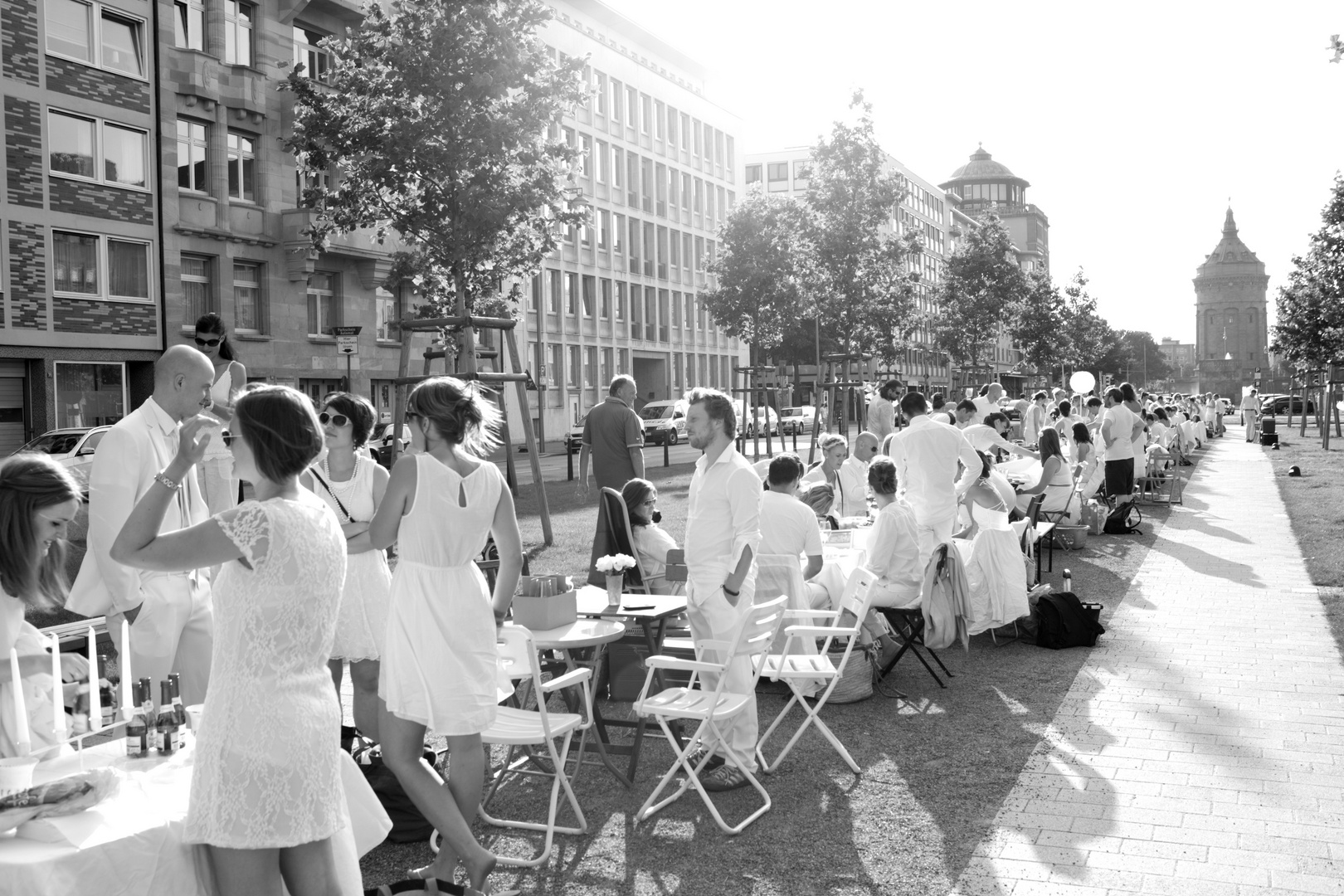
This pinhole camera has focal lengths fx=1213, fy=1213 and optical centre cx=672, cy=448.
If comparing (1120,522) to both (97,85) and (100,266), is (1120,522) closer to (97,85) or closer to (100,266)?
(100,266)

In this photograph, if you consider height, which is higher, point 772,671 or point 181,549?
point 181,549

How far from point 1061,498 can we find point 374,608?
36.4ft

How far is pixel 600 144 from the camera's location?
58.0 metres

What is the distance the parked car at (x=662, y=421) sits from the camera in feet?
148

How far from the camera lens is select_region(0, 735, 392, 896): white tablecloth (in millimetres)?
2891

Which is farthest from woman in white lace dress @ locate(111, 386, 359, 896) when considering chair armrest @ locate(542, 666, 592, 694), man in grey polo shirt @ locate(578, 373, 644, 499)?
man in grey polo shirt @ locate(578, 373, 644, 499)

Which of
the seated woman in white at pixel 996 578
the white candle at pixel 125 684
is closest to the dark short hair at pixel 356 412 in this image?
the white candle at pixel 125 684

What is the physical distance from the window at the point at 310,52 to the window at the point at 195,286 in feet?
22.2

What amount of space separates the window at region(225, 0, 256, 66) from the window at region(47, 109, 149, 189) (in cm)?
418

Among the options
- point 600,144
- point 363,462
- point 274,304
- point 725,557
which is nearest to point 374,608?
point 363,462

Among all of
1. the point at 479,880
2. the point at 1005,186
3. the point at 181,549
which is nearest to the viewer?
the point at 181,549

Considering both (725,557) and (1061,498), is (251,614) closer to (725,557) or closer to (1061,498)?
(725,557)

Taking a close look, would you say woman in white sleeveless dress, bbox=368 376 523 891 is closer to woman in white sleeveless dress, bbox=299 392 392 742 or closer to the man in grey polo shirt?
woman in white sleeveless dress, bbox=299 392 392 742

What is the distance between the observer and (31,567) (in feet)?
12.7
